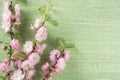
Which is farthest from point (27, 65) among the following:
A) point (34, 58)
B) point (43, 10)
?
point (43, 10)

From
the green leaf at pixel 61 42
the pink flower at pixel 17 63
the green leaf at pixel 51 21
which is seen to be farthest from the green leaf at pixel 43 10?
the pink flower at pixel 17 63

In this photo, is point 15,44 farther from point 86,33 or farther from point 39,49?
point 86,33

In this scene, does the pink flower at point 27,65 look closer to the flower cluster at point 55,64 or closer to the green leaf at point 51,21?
the flower cluster at point 55,64

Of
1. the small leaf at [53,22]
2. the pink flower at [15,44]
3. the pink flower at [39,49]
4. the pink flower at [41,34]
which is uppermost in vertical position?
the small leaf at [53,22]

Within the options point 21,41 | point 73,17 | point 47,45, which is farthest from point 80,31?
point 21,41

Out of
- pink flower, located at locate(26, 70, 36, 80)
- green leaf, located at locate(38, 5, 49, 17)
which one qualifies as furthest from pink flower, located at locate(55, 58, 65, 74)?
green leaf, located at locate(38, 5, 49, 17)

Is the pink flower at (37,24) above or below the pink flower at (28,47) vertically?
above
